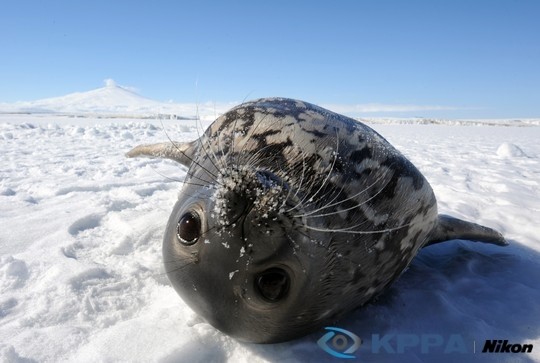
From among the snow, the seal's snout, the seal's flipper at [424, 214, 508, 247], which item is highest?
the seal's snout

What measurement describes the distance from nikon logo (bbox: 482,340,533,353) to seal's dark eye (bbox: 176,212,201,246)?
117cm

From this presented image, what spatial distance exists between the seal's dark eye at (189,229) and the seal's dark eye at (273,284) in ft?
0.84

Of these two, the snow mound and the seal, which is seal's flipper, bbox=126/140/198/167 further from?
the snow mound

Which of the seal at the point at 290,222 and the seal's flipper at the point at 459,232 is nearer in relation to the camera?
the seal at the point at 290,222

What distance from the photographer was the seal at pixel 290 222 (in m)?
1.25

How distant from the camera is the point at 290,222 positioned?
1271mm

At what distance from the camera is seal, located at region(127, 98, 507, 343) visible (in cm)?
125

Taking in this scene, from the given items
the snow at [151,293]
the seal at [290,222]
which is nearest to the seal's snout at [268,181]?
the seal at [290,222]

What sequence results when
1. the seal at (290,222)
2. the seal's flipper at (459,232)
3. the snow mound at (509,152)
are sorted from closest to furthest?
the seal at (290,222)
the seal's flipper at (459,232)
the snow mound at (509,152)

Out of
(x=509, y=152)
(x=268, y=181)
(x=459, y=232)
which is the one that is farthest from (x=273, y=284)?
(x=509, y=152)

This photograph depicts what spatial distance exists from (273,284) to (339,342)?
48 cm

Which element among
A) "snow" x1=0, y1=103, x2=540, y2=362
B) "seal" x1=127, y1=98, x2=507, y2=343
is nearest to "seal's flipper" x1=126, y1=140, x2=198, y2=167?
"snow" x1=0, y1=103, x2=540, y2=362

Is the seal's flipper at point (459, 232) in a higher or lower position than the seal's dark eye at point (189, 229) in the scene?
lower

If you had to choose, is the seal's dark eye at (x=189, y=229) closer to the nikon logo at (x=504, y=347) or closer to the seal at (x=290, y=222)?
the seal at (x=290, y=222)
